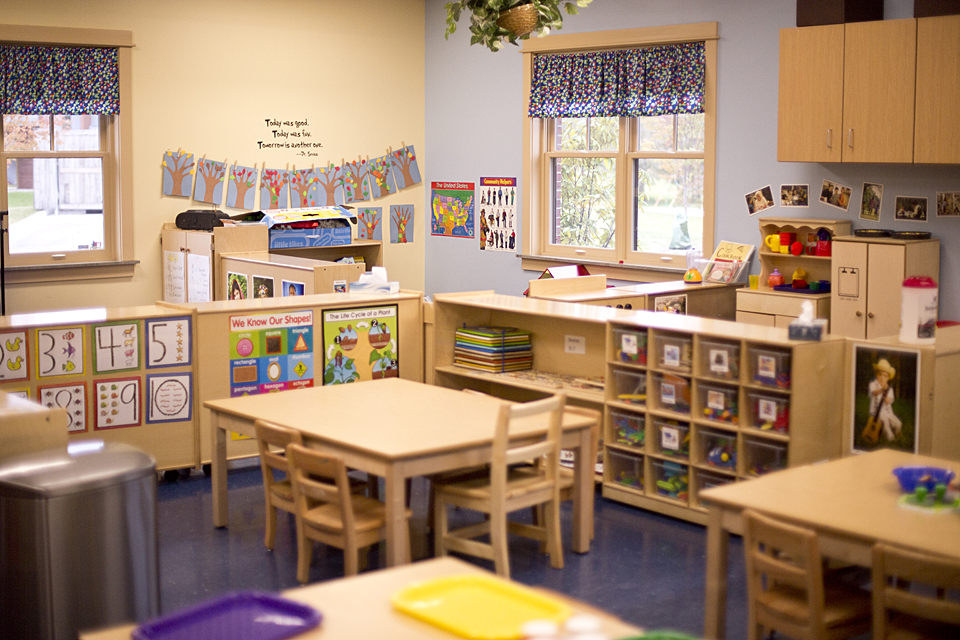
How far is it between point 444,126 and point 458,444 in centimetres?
664

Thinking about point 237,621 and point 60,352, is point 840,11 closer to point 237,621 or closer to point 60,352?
point 60,352

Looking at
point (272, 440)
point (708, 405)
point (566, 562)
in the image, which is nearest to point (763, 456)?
point (708, 405)

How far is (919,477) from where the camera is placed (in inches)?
128

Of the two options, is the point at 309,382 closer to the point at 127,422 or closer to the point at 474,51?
the point at 127,422

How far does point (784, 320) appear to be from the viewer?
23.1 ft

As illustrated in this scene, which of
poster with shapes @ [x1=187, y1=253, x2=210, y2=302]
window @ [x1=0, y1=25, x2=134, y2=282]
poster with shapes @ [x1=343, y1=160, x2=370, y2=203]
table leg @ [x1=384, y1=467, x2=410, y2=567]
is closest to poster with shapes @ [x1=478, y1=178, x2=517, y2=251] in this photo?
poster with shapes @ [x1=343, y1=160, x2=370, y2=203]

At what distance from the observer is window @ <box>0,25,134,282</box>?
317 inches

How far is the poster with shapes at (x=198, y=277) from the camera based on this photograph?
8000 mm

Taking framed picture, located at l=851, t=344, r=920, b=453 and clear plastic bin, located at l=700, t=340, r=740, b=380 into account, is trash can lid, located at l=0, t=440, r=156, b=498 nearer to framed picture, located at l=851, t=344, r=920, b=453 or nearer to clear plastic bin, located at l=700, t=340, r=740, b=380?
clear plastic bin, located at l=700, t=340, r=740, b=380

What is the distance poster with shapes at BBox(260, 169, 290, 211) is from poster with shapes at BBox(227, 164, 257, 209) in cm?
9

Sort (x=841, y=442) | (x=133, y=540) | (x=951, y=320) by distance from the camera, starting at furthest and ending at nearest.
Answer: (x=951, y=320), (x=841, y=442), (x=133, y=540)

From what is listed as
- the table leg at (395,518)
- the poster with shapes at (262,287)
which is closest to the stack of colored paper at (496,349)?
the poster with shapes at (262,287)

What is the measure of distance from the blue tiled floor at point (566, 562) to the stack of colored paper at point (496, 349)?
102cm

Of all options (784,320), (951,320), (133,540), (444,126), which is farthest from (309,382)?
(444,126)
